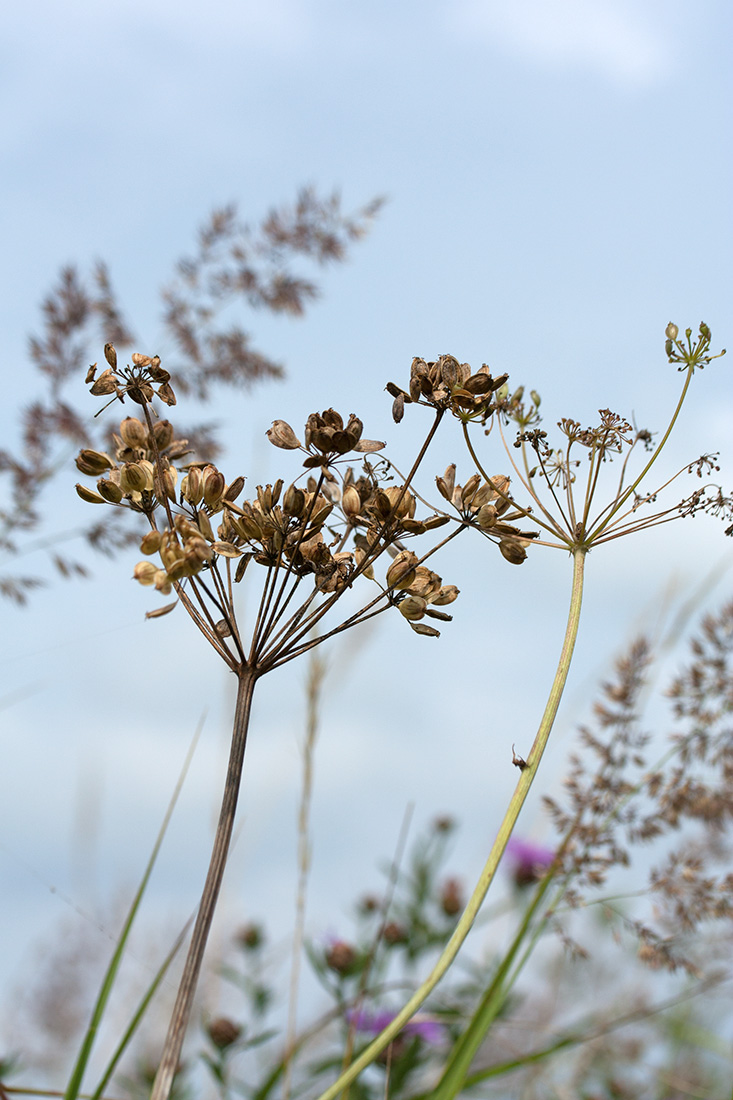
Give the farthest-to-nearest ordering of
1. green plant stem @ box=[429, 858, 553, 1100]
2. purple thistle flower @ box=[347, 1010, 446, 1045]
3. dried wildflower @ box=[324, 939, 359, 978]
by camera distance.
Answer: dried wildflower @ box=[324, 939, 359, 978], purple thistle flower @ box=[347, 1010, 446, 1045], green plant stem @ box=[429, 858, 553, 1100]

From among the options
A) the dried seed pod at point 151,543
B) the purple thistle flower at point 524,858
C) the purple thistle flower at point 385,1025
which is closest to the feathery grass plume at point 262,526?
the dried seed pod at point 151,543

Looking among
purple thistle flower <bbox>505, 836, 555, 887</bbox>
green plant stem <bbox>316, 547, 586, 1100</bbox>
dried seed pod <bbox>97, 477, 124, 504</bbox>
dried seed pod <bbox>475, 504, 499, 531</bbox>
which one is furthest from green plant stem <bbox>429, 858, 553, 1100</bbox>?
purple thistle flower <bbox>505, 836, 555, 887</bbox>

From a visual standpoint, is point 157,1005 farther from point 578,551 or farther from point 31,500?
point 578,551

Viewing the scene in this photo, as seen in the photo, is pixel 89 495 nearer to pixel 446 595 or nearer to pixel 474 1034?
pixel 446 595

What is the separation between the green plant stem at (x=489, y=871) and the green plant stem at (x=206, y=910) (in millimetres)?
129

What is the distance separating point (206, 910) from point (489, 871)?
0.81 feet

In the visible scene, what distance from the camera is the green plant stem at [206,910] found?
0.78 m

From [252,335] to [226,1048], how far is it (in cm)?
244

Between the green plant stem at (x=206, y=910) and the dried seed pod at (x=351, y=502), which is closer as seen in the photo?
the green plant stem at (x=206, y=910)

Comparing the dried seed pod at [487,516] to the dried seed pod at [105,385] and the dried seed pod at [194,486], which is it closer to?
the dried seed pod at [194,486]

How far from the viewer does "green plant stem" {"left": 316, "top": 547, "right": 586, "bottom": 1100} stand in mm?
742

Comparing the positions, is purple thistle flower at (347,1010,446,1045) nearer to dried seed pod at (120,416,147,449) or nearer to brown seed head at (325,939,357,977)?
brown seed head at (325,939,357,977)

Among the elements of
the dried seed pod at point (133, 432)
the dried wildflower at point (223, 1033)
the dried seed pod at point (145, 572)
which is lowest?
the dried wildflower at point (223, 1033)

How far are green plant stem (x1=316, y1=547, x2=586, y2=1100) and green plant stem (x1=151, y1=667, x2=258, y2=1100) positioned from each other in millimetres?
129
